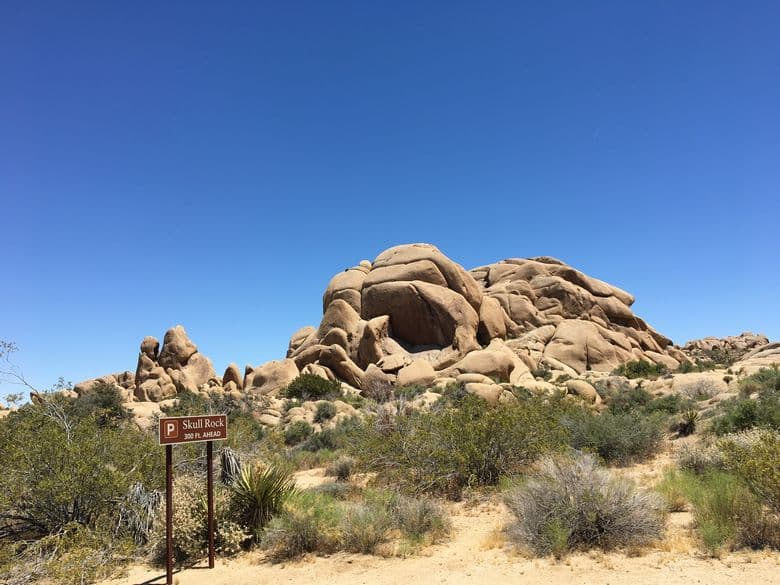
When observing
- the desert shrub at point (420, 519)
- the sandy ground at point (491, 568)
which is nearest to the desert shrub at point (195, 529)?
the sandy ground at point (491, 568)

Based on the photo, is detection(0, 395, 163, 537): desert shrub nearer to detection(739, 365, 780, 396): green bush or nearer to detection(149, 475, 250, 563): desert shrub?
detection(149, 475, 250, 563): desert shrub

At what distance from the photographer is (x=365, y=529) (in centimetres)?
868

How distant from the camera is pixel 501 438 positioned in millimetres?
12617

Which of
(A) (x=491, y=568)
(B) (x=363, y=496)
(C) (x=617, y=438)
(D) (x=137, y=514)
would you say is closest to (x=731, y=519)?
(A) (x=491, y=568)

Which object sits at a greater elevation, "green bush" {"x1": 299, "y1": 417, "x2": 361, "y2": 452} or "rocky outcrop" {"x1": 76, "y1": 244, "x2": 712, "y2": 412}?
"rocky outcrop" {"x1": 76, "y1": 244, "x2": 712, "y2": 412}

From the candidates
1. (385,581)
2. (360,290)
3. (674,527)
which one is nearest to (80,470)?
(385,581)

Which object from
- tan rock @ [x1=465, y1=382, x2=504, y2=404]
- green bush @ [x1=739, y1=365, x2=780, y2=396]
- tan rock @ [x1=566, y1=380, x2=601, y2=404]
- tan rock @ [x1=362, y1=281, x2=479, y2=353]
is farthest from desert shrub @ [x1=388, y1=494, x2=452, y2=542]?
tan rock @ [x1=362, y1=281, x2=479, y2=353]

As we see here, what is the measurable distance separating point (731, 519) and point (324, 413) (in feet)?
69.7

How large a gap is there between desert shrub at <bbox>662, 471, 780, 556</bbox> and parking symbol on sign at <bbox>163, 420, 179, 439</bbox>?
769 cm

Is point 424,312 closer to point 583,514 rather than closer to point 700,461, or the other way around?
point 700,461

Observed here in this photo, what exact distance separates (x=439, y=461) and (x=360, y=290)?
1401 inches

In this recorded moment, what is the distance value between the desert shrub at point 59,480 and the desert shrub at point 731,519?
9169 mm

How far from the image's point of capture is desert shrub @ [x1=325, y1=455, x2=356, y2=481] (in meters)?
14.8

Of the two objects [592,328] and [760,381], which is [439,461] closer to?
[760,381]
